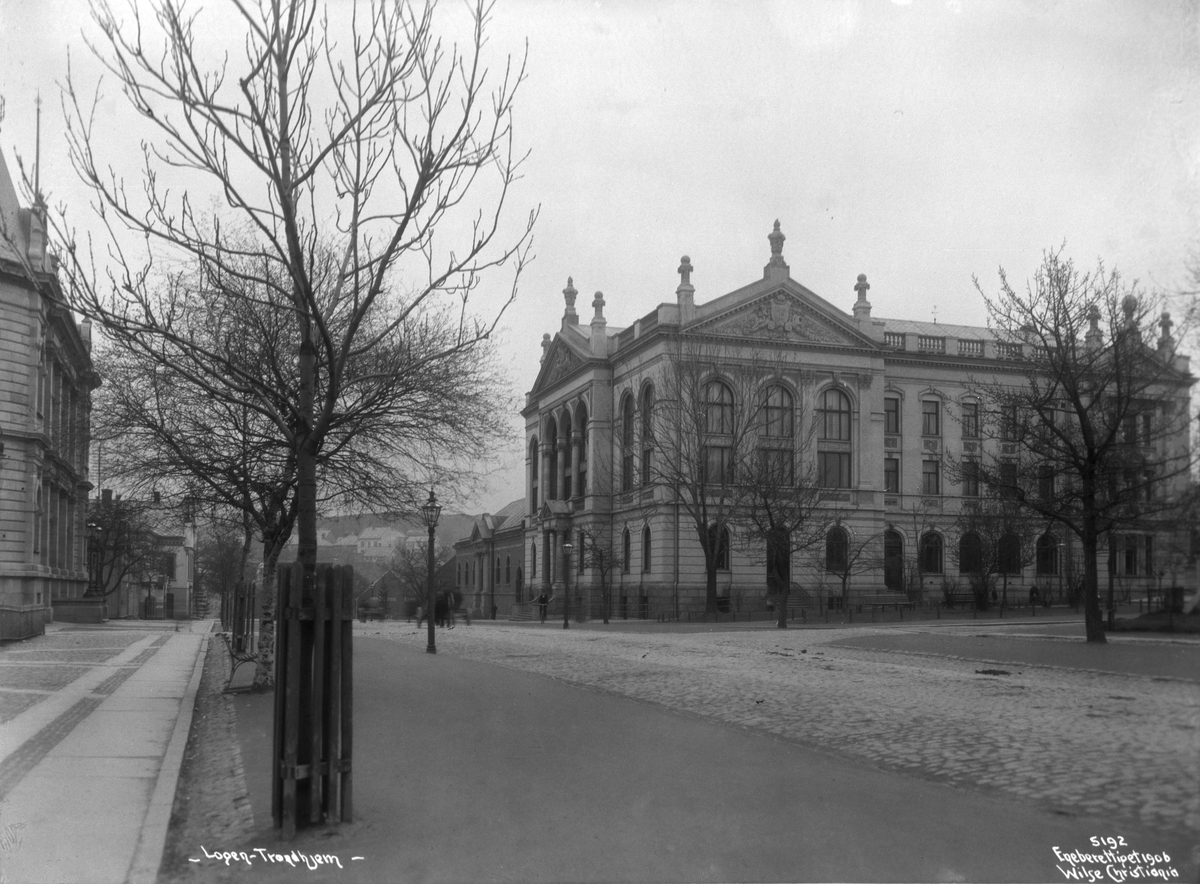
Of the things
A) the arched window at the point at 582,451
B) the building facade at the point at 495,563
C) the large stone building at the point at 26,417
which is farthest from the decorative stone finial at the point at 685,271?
the large stone building at the point at 26,417

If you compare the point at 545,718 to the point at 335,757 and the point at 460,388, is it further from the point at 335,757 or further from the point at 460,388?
the point at 460,388

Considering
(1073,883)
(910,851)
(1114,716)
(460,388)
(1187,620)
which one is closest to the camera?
(1073,883)

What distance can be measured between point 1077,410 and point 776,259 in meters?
39.9

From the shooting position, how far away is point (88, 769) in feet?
30.3

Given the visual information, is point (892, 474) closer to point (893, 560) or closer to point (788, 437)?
point (893, 560)

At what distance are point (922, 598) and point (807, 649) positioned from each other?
1413 inches

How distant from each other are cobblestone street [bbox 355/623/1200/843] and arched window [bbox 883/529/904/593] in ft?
133

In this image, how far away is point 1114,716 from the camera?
39.3ft

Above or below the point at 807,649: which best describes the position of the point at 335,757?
above

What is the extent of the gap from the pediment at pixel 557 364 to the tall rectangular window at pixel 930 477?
21001 mm

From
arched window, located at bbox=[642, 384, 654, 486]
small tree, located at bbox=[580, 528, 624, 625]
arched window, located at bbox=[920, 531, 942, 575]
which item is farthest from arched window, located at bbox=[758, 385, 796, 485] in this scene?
small tree, located at bbox=[580, 528, 624, 625]

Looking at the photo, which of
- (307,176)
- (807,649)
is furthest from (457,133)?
(807,649)

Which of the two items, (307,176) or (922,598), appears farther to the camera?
(922,598)

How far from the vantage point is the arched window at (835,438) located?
205 feet
